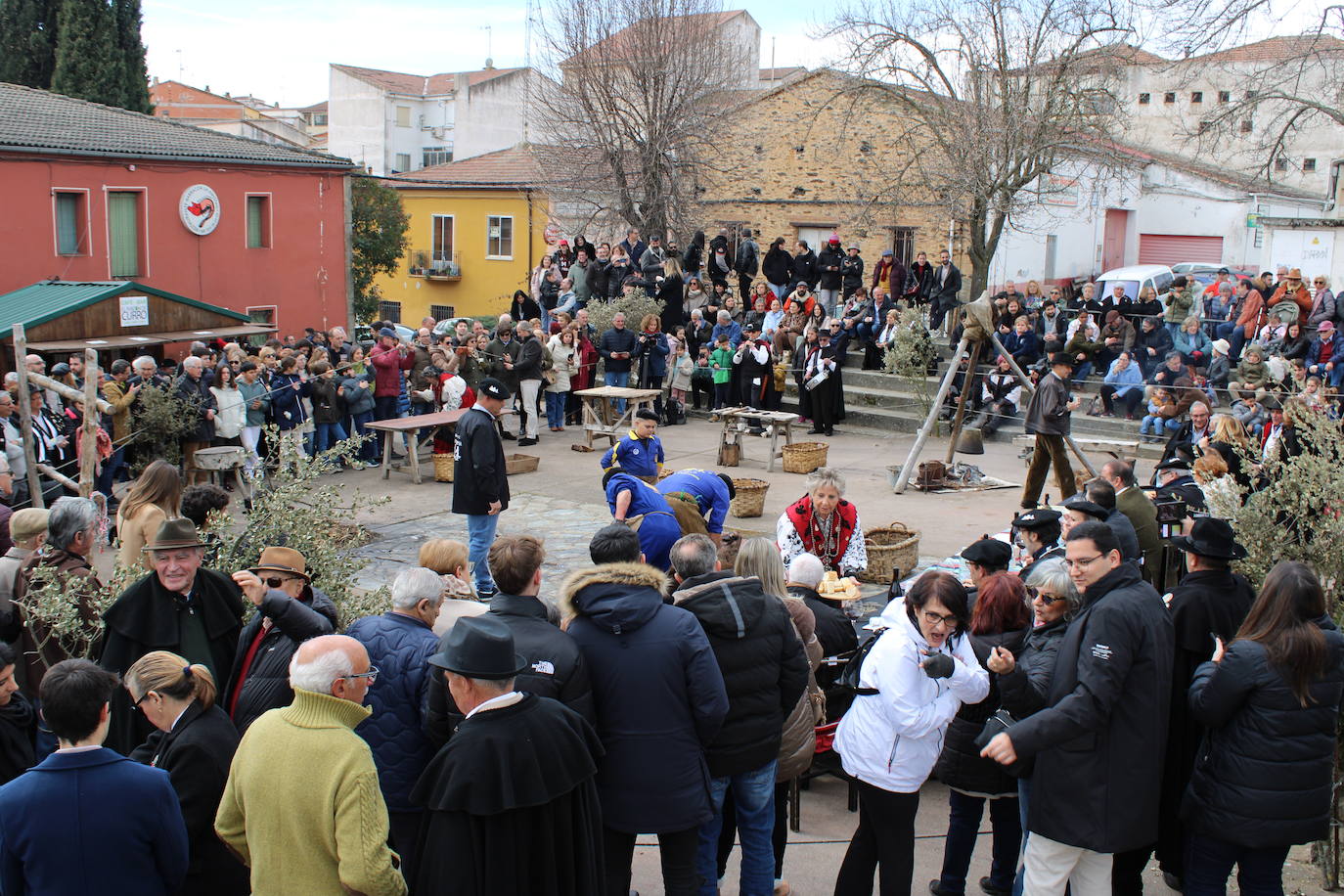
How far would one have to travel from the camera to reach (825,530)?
7.90 meters

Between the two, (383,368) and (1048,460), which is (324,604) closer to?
(1048,460)

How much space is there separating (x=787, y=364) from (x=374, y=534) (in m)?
9.18

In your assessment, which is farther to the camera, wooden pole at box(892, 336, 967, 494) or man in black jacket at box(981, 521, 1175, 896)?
wooden pole at box(892, 336, 967, 494)

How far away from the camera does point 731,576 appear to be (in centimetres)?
476

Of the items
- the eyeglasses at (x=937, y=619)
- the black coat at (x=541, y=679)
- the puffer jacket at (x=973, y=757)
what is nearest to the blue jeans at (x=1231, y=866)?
the puffer jacket at (x=973, y=757)

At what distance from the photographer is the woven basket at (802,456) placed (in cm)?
1462

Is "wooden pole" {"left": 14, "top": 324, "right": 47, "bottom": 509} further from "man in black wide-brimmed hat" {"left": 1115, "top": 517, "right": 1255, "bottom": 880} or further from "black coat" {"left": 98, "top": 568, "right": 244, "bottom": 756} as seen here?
"man in black wide-brimmed hat" {"left": 1115, "top": 517, "right": 1255, "bottom": 880}

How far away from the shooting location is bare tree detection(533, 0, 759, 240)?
28391mm

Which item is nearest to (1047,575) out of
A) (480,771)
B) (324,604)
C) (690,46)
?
(480,771)

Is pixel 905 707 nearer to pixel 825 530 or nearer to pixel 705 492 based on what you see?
pixel 825 530

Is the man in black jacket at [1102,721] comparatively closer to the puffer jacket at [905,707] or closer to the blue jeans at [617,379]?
the puffer jacket at [905,707]

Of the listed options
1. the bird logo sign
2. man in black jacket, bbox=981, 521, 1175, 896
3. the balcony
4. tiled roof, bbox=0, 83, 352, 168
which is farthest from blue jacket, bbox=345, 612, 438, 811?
the balcony

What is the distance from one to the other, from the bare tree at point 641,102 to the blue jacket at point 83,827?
2667 centimetres

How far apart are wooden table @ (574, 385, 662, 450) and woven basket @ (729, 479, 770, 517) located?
11.5 ft
